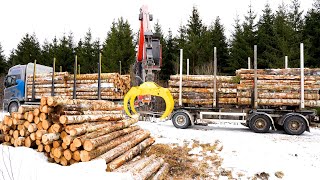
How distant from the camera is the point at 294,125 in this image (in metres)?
10.8

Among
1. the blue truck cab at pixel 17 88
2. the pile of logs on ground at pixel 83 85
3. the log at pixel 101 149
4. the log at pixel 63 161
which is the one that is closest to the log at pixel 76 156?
the log at pixel 101 149

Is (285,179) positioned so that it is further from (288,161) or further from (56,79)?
(56,79)

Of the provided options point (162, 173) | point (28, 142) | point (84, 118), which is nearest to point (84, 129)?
point (84, 118)

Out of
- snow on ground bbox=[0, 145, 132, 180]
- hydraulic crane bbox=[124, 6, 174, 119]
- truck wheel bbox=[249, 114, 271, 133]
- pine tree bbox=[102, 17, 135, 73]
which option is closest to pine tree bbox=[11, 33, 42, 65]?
pine tree bbox=[102, 17, 135, 73]

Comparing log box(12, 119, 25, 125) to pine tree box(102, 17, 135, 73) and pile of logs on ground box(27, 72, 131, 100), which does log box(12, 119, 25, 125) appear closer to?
pile of logs on ground box(27, 72, 131, 100)

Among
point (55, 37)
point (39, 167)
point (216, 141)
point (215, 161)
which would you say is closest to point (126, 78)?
point (216, 141)

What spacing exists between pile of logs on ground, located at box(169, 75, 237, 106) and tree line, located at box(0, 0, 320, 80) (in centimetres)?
971

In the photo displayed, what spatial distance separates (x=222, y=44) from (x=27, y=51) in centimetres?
2584

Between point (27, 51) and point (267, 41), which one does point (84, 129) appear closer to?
point (267, 41)

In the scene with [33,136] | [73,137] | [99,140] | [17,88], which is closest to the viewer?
[73,137]

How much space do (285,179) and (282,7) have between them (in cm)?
2279

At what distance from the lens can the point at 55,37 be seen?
3703 centimetres

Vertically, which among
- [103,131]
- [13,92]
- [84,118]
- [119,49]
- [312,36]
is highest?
[312,36]

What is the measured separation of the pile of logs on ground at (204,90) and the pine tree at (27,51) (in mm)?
29357
